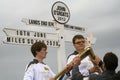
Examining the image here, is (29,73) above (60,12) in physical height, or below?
below

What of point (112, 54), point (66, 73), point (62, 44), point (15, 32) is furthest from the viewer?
point (62, 44)

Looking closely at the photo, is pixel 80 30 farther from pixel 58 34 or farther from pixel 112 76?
pixel 112 76

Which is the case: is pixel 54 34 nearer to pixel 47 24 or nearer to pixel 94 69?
pixel 47 24

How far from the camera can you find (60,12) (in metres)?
15.8

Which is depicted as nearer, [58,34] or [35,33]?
[35,33]

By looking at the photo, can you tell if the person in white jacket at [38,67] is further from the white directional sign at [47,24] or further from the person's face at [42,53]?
the white directional sign at [47,24]

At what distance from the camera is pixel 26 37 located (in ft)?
45.8

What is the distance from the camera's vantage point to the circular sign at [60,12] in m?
15.6

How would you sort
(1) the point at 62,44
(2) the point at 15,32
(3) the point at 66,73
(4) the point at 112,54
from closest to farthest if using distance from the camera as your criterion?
(4) the point at 112,54 → (3) the point at 66,73 → (2) the point at 15,32 → (1) the point at 62,44

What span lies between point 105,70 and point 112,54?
21cm

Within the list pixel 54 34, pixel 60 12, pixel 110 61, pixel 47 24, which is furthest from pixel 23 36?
pixel 110 61

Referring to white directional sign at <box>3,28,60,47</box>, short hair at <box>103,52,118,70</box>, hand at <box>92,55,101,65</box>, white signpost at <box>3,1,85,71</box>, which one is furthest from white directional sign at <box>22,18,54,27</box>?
short hair at <box>103,52,118,70</box>

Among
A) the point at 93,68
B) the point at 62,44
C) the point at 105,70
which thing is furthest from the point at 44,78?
the point at 62,44

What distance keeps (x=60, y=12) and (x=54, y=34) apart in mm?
896
